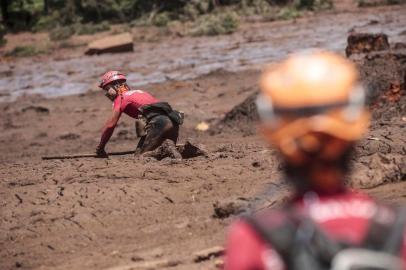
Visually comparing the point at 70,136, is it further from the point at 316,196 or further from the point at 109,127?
the point at 316,196

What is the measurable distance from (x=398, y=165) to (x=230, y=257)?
4.76 metres

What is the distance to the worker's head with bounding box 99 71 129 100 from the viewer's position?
350 inches

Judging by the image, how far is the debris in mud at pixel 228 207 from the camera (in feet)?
18.3

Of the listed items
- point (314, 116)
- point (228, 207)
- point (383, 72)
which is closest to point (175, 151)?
point (228, 207)

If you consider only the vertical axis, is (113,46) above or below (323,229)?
below

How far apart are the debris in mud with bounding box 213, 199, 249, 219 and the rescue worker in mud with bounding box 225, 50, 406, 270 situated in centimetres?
353

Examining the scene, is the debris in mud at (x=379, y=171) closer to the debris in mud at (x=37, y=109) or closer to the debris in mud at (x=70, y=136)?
the debris in mud at (x=70, y=136)

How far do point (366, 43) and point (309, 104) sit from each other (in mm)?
11882

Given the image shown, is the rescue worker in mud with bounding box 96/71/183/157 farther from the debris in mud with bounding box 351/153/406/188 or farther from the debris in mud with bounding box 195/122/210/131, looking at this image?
the debris in mud with bounding box 195/122/210/131

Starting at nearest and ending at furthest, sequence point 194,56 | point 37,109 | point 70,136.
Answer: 1. point 70,136
2. point 37,109
3. point 194,56

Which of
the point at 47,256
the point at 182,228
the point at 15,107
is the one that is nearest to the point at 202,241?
the point at 182,228

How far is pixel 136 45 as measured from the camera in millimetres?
30125

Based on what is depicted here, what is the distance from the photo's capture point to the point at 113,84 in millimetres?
8938

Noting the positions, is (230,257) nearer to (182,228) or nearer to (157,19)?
(182,228)
